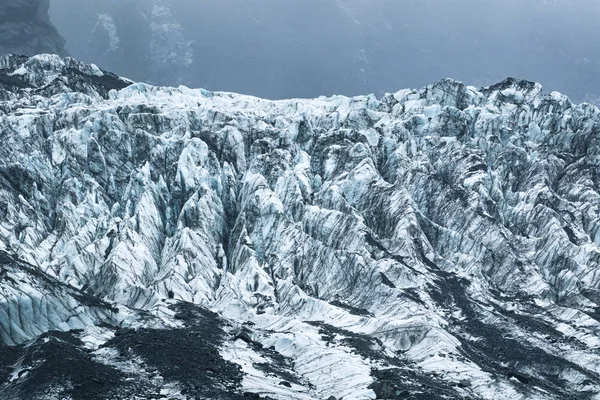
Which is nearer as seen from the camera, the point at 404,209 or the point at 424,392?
the point at 424,392

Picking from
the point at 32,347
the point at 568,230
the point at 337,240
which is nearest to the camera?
the point at 32,347

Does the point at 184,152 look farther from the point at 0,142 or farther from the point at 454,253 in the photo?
the point at 454,253

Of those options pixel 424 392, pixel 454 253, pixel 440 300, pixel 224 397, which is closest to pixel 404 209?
pixel 454 253

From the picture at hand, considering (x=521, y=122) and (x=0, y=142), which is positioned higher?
(x=521, y=122)

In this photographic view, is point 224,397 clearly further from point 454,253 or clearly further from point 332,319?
point 454,253

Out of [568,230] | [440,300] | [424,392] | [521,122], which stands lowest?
[424,392]

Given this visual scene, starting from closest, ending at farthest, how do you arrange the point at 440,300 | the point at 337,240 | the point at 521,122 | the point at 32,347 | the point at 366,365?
the point at 32,347
the point at 366,365
the point at 440,300
the point at 337,240
the point at 521,122
